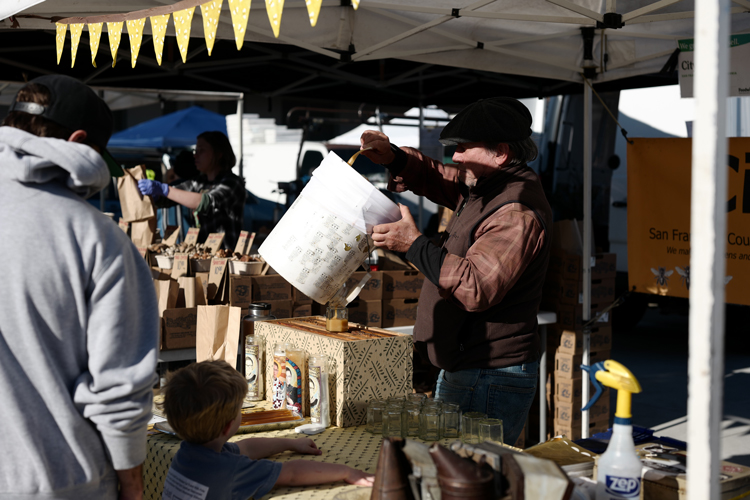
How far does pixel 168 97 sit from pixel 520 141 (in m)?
9.39

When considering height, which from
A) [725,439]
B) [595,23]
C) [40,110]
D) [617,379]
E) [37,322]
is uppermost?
[595,23]

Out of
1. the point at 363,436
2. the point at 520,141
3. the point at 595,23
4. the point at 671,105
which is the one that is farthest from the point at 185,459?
the point at 671,105

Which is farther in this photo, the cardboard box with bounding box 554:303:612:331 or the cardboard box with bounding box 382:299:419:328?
the cardboard box with bounding box 554:303:612:331

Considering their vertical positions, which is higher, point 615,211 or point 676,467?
point 615,211

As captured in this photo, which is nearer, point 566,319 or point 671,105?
point 566,319

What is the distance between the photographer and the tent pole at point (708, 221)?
1146 millimetres

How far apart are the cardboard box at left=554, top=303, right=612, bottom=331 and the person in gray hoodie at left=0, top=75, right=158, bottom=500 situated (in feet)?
11.6

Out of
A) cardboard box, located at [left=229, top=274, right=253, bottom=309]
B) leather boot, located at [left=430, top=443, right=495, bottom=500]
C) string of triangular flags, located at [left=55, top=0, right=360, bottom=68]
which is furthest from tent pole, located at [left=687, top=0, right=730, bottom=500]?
cardboard box, located at [left=229, top=274, right=253, bottom=309]

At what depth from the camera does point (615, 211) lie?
7965 millimetres

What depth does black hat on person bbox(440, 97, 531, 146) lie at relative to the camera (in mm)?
2406

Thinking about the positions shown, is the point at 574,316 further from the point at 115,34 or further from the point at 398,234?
the point at 115,34

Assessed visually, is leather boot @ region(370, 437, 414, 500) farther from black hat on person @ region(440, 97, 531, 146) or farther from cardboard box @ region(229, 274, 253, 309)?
cardboard box @ region(229, 274, 253, 309)

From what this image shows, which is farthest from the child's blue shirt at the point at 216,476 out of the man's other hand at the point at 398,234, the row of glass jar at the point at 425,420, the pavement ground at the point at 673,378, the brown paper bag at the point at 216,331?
the pavement ground at the point at 673,378

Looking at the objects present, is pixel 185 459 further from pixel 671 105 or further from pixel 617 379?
pixel 671 105
